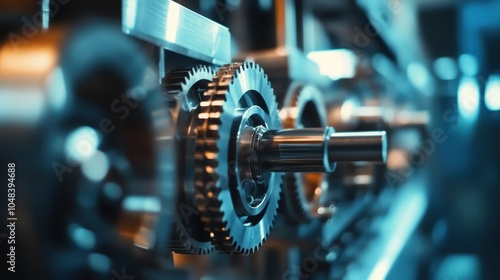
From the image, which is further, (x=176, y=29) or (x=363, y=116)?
(x=363, y=116)

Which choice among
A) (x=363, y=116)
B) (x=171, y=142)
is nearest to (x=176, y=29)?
(x=171, y=142)

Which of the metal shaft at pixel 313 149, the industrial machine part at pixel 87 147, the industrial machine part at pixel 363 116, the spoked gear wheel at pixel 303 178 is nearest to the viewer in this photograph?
the industrial machine part at pixel 87 147

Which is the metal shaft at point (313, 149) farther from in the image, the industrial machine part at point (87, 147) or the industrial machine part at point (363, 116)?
the industrial machine part at point (363, 116)

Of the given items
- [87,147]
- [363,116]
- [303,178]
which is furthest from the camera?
[363,116]

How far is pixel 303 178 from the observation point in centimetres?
49

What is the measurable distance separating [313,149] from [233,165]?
0.05 metres

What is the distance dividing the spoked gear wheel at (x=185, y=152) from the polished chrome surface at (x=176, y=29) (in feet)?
0.05

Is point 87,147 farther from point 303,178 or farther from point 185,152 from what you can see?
point 303,178

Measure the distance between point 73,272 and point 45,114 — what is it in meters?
0.07

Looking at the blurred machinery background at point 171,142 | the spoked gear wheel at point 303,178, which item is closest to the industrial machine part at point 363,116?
the blurred machinery background at point 171,142

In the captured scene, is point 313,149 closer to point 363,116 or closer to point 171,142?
point 171,142

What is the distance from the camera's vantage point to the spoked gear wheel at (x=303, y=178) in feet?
1.48

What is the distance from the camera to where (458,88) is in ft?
3.64

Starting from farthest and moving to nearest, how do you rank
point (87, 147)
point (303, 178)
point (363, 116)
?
point (363, 116) < point (303, 178) < point (87, 147)
